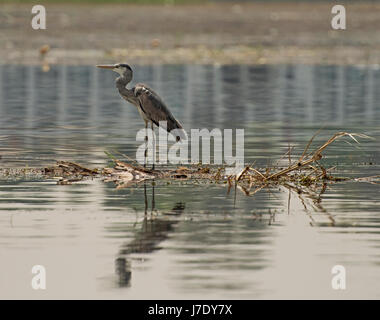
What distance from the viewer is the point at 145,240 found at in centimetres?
1132

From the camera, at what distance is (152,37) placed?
54.6 meters

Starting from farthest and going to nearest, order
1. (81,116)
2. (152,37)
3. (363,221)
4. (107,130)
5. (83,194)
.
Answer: (152,37), (81,116), (107,130), (83,194), (363,221)

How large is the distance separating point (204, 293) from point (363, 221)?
11.6 feet

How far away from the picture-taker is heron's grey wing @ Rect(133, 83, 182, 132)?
55.3 feet

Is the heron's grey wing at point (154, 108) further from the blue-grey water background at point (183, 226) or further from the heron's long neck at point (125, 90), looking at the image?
the blue-grey water background at point (183, 226)

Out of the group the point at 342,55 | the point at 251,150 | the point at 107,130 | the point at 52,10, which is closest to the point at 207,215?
the point at 251,150

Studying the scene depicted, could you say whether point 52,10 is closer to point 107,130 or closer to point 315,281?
point 107,130

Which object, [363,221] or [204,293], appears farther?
[363,221]

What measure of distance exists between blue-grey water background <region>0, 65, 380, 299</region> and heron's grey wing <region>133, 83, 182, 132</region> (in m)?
1.00

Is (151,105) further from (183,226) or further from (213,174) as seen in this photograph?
(183,226)

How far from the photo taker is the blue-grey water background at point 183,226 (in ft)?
31.8

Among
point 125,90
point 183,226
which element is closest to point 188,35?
point 125,90

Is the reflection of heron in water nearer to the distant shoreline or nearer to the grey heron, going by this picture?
the grey heron

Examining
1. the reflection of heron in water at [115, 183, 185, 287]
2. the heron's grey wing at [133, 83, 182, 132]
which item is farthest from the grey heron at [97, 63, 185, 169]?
the reflection of heron in water at [115, 183, 185, 287]
